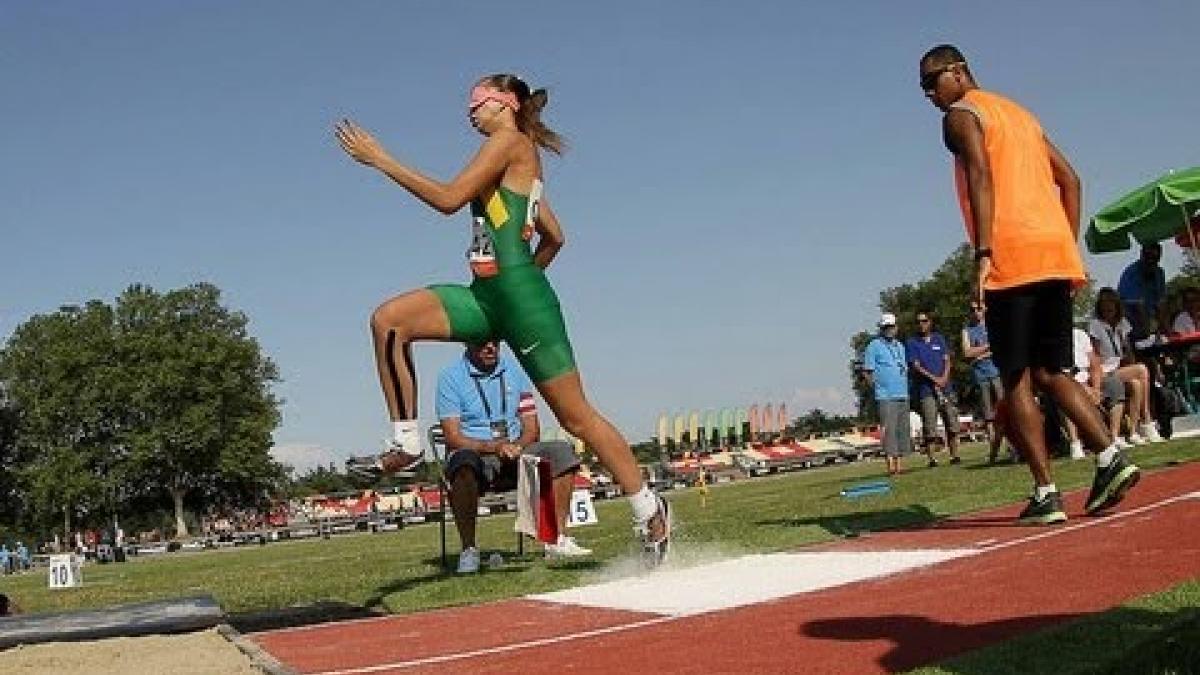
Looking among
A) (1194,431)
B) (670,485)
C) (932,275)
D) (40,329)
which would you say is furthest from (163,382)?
(1194,431)

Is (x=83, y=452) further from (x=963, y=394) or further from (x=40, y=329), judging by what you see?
(x=963, y=394)

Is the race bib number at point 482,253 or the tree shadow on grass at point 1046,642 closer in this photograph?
the tree shadow on grass at point 1046,642

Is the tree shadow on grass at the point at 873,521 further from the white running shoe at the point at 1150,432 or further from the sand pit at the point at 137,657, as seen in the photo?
the white running shoe at the point at 1150,432

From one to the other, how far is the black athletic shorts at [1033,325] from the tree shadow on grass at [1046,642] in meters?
2.75

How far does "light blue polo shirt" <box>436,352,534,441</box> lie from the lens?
9578mm

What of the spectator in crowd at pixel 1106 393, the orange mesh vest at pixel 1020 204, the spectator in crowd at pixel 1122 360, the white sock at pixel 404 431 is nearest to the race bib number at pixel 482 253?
the white sock at pixel 404 431

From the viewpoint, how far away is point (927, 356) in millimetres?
16828

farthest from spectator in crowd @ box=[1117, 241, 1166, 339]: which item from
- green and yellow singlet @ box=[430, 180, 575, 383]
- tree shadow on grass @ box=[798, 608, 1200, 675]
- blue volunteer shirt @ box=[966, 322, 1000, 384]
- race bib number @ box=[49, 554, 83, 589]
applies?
race bib number @ box=[49, 554, 83, 589]

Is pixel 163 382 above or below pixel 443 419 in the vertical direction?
above

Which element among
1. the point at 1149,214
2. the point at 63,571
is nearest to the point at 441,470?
the point at 1149,214

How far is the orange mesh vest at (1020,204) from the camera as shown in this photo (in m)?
6.46

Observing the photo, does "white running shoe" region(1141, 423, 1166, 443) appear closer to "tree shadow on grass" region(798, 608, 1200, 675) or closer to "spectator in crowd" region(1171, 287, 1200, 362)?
"spectator in crowd" region(1171, 287, 1200, 362)

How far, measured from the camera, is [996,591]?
4.54 metres

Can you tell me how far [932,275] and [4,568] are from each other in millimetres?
66607
